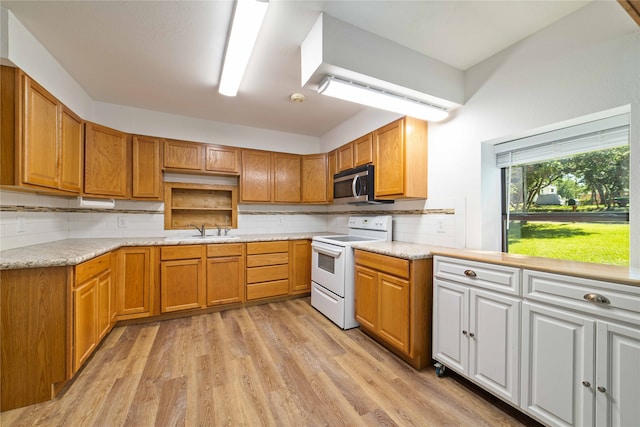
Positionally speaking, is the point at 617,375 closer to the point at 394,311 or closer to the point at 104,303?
the point at 394,311

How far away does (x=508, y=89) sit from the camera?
2014 mm

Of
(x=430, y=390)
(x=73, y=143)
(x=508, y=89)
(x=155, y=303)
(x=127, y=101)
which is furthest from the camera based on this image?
(x=127, y=101)

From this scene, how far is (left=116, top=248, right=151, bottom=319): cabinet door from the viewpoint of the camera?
2.68m

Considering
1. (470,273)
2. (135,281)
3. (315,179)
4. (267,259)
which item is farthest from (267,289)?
(470,273)

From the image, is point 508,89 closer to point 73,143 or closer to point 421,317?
point 421,317

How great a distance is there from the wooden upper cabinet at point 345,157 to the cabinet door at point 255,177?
1.06 meters

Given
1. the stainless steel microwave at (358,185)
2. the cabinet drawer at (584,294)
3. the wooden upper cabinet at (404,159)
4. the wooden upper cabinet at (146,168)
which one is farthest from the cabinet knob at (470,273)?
the wooden upper cabinet at (146,168)

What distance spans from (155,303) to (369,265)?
241 centimetres

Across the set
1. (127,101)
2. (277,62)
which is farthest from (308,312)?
(127,101)

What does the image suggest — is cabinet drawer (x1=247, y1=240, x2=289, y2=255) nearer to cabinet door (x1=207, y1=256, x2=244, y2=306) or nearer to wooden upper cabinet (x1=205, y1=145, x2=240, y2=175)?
cabinet door (x1=207, y1=256, x2=244, y2=306)

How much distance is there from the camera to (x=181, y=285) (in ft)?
9.69

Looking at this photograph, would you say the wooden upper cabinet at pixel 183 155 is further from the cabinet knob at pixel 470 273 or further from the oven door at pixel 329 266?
the cabinet knob at pixel 470 273

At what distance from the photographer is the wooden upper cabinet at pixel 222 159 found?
345 centimetres

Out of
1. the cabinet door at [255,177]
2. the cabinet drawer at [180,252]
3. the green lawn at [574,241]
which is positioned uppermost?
the cabinet door at [255,177]
